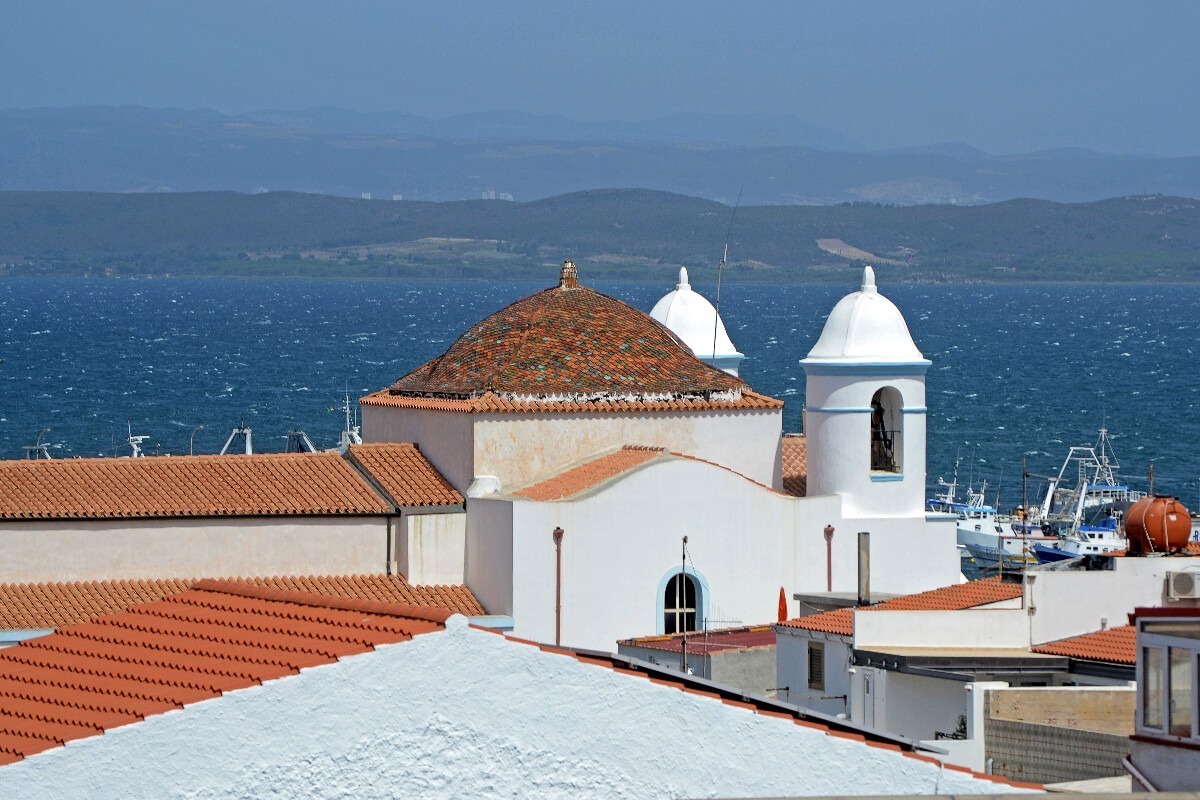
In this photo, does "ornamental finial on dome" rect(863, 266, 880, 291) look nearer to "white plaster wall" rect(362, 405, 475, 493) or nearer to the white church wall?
the white church wall

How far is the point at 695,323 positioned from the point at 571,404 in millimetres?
7746

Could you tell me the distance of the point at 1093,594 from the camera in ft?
77.1

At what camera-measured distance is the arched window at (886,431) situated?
104 feet

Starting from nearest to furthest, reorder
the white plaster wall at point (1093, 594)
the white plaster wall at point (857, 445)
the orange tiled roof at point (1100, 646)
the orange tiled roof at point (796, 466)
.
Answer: the orange tiled roof at point (1100, 646)
the white plaster wall at point (1093, 594)
the white plaster wall at point (857, 445)
the orange tiled roof at point (796, 466)

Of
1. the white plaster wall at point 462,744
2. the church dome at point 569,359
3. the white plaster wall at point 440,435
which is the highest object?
the church dome at point 569,359

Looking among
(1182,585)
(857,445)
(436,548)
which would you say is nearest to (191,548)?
(436,548)

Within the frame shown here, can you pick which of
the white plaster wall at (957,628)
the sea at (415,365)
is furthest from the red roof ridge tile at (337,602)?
the sea at (415,365)

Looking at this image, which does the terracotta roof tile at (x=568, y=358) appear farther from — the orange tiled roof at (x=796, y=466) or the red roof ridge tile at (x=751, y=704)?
the red roof ridge tile at (x=751, y=704)

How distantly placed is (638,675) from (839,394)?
57.3ft

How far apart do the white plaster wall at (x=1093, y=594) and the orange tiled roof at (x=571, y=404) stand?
6.52 meters

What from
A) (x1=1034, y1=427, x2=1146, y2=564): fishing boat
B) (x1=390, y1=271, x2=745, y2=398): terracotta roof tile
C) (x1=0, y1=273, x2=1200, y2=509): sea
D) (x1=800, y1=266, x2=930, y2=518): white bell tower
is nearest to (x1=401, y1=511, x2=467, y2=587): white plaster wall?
(x1=390, y1=271, x2=745, y2=398): terracotta roof tile

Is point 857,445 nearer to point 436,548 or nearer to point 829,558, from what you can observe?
point 829,558

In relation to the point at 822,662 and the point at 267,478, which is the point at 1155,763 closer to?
the point at 822,662

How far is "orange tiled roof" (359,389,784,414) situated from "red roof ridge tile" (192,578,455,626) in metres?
10.9
